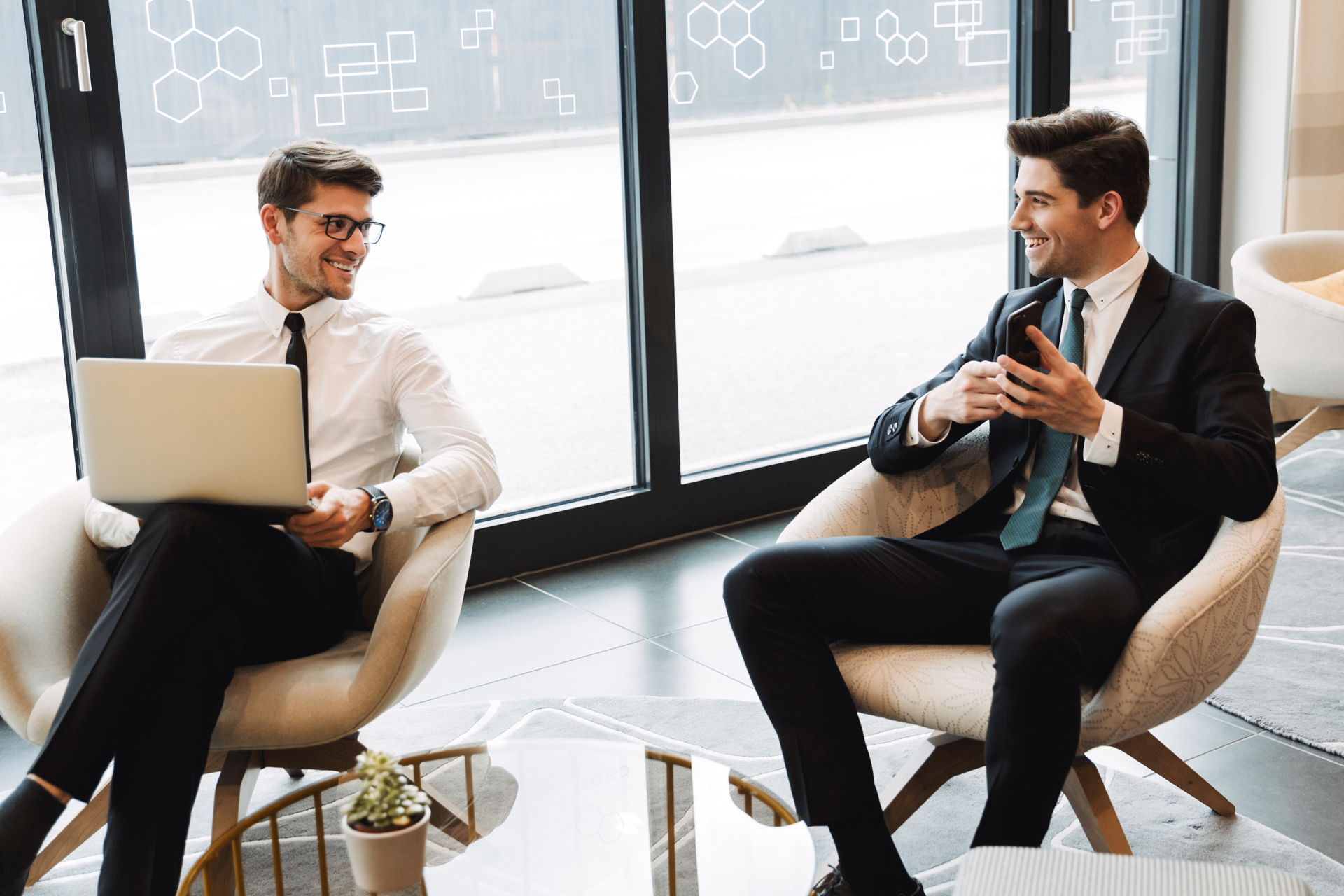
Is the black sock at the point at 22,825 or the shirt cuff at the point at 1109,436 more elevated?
the shirt cuff at the point at 1109,436

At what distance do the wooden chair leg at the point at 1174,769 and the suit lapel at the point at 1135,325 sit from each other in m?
0.57

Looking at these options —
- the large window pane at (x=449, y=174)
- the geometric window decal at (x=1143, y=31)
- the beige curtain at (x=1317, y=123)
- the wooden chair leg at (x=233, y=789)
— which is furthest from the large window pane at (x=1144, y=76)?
the wooden chair leg at (x=233, y=789)

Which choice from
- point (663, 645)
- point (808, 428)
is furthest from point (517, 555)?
point (808, 428)

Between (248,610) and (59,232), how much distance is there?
1.20 metres

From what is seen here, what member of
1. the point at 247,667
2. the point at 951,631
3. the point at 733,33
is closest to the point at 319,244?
the point at 247,667

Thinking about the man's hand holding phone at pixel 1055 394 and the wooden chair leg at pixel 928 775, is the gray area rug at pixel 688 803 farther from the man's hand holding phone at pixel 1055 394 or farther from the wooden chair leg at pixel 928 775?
the man's hand holding phone at pixel 1055 394

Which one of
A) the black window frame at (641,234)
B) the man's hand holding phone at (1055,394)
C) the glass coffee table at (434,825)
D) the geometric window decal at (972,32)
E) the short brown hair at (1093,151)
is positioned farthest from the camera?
the geometric window decal at (972,32)

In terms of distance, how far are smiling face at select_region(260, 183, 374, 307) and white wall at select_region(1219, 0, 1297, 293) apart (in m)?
3.35

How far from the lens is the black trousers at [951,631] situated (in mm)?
1745

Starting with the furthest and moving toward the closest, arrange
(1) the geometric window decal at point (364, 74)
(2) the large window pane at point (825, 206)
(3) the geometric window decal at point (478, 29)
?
(2) the large window pane at point (825, 206)
(3) the geometric window decal at point (478, 29)
(1) the geometric window decal at point (364, 74)

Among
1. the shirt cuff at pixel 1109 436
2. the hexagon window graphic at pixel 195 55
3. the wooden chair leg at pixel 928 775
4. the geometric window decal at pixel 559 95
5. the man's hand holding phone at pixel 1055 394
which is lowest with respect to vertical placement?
the wooden chair leg at pixel 928 775

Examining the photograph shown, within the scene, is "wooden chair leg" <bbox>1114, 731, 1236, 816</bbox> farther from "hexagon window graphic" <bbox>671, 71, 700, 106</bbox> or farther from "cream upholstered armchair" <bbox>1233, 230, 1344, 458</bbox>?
"hexagon window graphic" <bbox>671, 71, 700, 106</bbox>

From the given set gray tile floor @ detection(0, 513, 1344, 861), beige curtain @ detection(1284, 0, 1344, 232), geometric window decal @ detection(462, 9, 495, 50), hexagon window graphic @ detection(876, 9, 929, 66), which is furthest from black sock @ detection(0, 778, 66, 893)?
beige curtain @ detection(1284, 0, 1344, 232)

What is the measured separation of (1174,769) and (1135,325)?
75 cm
